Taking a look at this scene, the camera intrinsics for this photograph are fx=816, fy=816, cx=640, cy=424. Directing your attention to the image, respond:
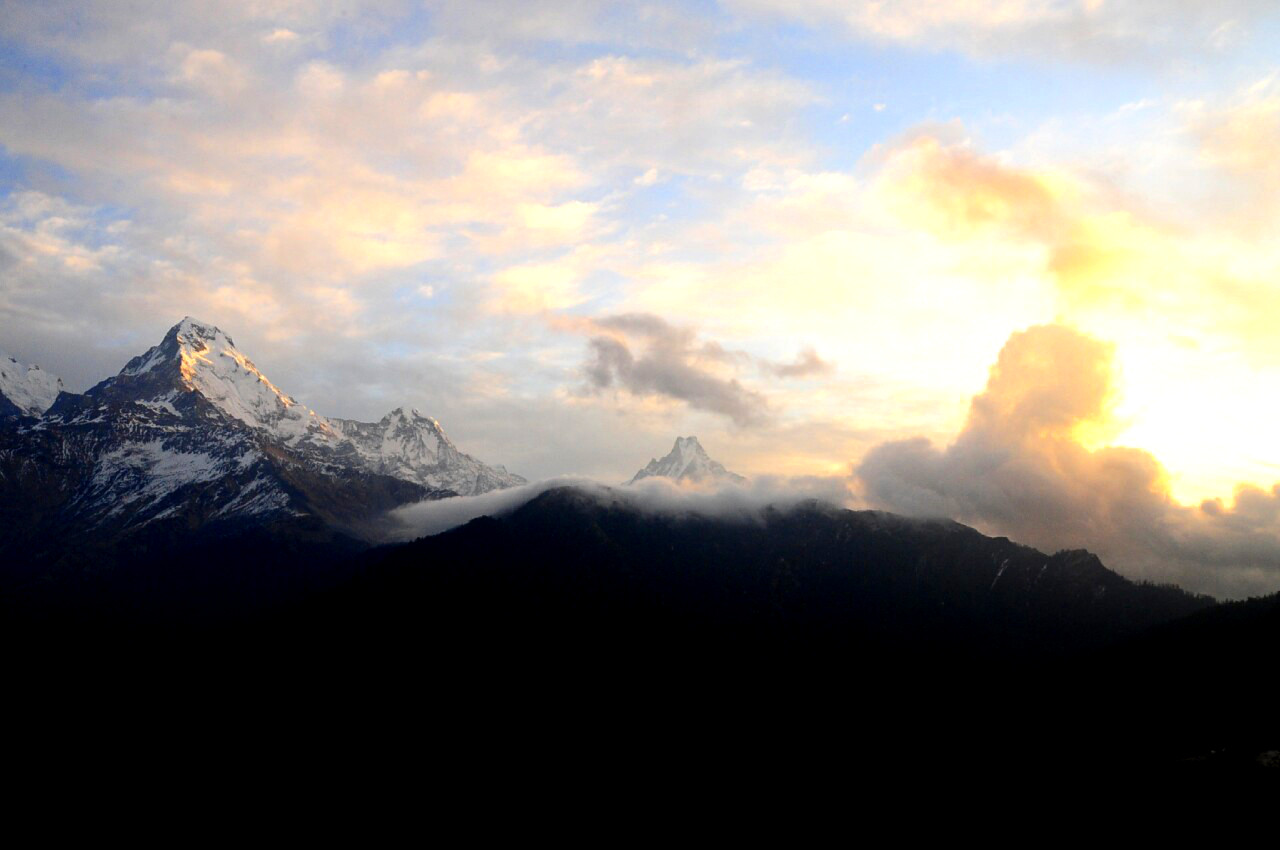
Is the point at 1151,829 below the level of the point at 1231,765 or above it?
below

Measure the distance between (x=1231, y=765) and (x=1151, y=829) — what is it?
27.7 metres

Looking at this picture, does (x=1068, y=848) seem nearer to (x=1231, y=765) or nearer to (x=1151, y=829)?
(x=1151, y=829)

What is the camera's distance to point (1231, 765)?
198 metres

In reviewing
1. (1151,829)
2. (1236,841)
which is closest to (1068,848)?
(1151,829)

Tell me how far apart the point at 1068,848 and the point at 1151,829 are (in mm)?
19260

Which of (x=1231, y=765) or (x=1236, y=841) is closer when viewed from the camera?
(x=1236, y=841)

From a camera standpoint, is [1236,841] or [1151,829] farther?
[1151,829]

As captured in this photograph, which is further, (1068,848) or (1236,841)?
(1068,848)

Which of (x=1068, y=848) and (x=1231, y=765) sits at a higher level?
(x=1231, y=765)

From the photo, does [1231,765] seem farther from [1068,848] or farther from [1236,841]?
[1068,848]

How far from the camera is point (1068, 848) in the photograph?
198625 millimetres

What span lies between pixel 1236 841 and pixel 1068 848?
1453 inches

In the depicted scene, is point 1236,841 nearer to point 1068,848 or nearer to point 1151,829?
point 1151,829
